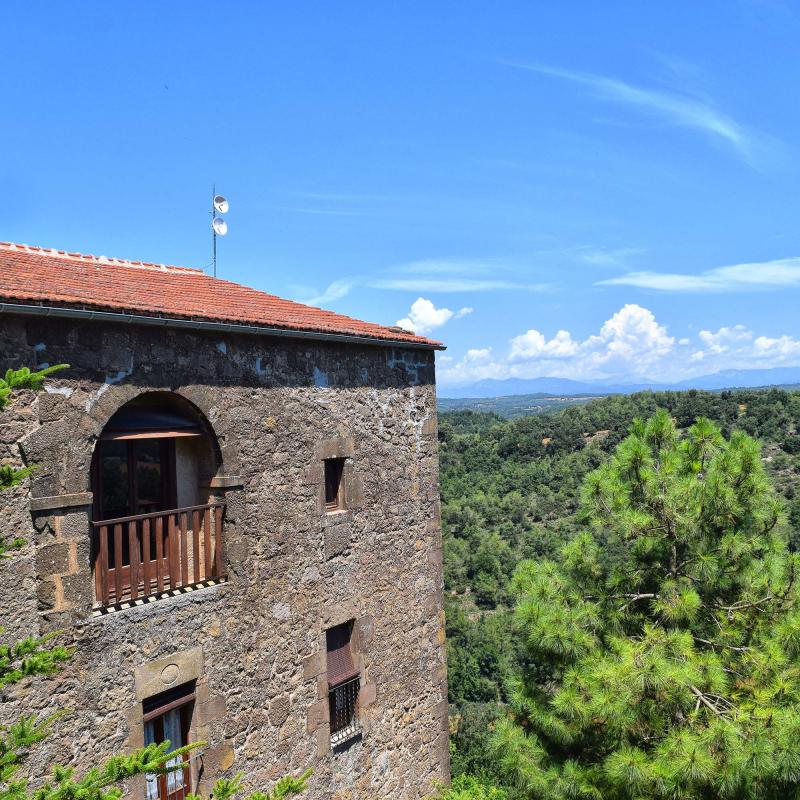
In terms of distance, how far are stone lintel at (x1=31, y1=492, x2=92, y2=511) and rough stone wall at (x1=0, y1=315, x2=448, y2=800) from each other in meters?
0.01

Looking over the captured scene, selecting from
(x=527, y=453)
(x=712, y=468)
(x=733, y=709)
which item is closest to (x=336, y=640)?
(x=733, y=709)

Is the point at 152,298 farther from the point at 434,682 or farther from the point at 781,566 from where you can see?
the point at 781,566

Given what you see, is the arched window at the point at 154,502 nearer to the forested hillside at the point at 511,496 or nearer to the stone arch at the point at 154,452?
the stone arch at the point at 154,452

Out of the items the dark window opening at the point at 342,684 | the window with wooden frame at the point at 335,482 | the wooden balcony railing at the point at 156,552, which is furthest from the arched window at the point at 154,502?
the dark window opening at the point at 342,684

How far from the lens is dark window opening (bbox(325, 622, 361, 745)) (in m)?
7.39

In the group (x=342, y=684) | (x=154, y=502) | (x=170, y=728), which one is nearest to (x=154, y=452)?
(x=154, y=502)

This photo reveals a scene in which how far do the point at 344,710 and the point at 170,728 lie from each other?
2.26 meters

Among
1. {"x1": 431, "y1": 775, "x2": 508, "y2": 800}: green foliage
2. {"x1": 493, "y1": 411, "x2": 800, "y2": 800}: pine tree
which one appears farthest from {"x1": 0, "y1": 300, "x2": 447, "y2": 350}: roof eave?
{"x1": 431, "y1": 775, "x2": 508, "y2": 800}: green foliage

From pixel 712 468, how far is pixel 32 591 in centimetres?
686

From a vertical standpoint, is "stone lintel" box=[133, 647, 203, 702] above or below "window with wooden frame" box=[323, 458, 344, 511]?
below

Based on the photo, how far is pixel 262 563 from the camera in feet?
21.6

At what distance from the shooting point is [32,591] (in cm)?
496

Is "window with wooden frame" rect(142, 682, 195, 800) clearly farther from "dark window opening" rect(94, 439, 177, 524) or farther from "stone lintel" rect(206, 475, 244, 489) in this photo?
"stone lintel" rect(206, 475, 244, 489)

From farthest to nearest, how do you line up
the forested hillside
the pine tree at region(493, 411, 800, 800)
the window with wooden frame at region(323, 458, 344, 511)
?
1. the forested hillside
2. the window with wooden frame at region(323, 458, 344, 511)
3. the pine tree at region(493, 411, 800, 800)
